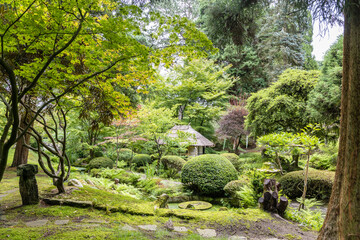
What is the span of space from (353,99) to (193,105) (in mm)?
13163

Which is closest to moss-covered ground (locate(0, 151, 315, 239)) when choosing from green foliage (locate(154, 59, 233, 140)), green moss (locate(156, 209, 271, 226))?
green moss (locate(156, 209, 271, 226))

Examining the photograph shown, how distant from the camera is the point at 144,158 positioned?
38.2 ft

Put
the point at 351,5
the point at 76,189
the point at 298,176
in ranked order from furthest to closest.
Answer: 1. the point at 298,176
2. the point at 76,189
3. the point at 351,5

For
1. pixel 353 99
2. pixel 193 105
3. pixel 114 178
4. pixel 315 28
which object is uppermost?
pixel 193 105

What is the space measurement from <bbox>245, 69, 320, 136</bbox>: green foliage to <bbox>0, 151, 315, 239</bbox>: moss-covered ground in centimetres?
535

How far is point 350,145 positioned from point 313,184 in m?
4.13

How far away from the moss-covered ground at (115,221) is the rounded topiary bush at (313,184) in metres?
2.61

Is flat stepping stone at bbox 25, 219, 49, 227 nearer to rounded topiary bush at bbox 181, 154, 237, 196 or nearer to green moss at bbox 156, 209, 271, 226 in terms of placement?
green moss at bbox 156, 209, 271, 226

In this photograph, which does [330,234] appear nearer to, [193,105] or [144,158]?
[144,158]

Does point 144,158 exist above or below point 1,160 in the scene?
below

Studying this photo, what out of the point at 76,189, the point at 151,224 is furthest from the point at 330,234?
the point at 76,189

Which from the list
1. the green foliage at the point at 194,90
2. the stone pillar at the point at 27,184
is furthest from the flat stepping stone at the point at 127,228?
the green foliage at the point at 194,90

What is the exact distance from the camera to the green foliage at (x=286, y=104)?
A: 7797 mm

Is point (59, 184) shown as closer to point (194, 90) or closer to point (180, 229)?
point (180, 229)
